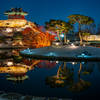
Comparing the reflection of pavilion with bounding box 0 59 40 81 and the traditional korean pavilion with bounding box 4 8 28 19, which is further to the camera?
the traditional korean pavilion with bounding box 4 8 28 19

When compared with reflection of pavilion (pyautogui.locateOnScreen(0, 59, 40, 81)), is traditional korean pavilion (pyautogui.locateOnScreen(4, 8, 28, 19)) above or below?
above

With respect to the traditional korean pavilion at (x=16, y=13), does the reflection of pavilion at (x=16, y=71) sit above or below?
below

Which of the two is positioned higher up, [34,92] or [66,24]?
[66,24]

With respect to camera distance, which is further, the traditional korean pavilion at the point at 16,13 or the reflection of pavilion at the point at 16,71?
the traditional korean pavilion at the point at 16,13

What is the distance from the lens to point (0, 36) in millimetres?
39750

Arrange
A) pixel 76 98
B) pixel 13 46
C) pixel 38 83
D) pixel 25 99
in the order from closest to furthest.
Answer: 1. pixel 25 99
2. pixel 76 98
3. pixel 38 83
4. pixel 13 46

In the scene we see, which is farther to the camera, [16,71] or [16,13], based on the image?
[16,13]

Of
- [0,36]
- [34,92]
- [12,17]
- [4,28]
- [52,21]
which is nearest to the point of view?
[34,92]

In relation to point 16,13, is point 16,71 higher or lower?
lower

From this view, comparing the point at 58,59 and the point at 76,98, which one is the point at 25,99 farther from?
the point at 58,59

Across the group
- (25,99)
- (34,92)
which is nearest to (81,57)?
(34,92)

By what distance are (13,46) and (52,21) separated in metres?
11.7

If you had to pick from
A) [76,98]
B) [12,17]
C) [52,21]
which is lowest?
[76,98]

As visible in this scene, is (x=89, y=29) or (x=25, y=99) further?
(x=89, y=29)
